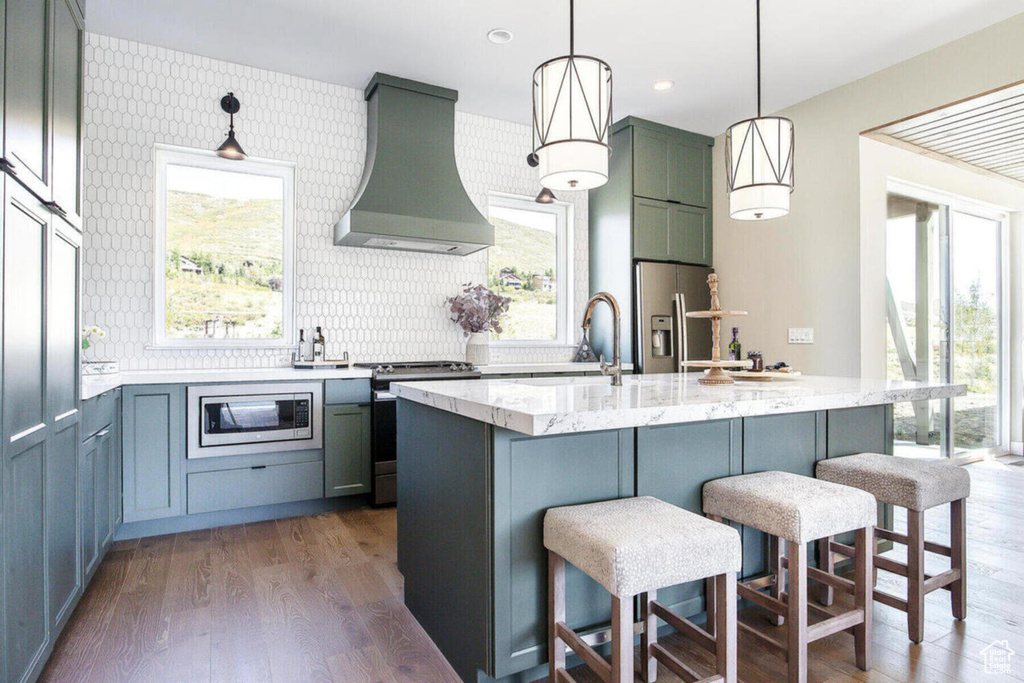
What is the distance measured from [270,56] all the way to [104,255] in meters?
1.64

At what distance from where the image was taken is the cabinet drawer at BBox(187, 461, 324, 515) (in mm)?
3170

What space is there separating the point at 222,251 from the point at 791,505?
3.72 meters

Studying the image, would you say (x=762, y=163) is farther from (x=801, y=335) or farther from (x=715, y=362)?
(x=801, y=335)

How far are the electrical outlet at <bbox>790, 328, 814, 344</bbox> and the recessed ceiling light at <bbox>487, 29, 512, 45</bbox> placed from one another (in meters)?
3.04

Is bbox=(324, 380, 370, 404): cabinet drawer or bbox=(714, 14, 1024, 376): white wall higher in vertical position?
bbox=(714, 14, 1024, 376): white wall

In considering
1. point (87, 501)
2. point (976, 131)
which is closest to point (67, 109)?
point (87, 501)

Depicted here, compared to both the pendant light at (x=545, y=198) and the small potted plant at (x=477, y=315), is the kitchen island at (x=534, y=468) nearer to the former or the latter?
the small potted plant at (x=477, y=315)

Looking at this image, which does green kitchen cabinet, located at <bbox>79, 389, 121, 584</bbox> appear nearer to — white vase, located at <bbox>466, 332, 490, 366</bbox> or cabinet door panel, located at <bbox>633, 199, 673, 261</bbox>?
white vase, located at <bbox>466, 332, 490, 366</bbox>

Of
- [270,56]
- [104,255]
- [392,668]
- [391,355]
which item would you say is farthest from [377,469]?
[270,56]

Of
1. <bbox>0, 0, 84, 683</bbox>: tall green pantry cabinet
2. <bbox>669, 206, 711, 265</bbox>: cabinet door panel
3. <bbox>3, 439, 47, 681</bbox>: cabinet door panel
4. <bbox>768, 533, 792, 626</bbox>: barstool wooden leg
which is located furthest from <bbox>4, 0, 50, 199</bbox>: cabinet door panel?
<bbox>669, 206, 711, 265</bbox>: cabinet door panel

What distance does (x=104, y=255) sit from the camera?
11.3 feet

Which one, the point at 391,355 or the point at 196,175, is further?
the point at 391,355

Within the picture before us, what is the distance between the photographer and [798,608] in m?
1.63

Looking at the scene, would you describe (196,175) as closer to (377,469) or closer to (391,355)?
(391,355)
